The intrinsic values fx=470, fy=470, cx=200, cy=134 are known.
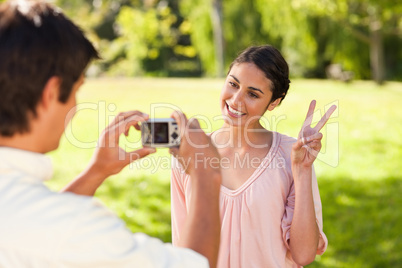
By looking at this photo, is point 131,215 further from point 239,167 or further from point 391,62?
point 391,62

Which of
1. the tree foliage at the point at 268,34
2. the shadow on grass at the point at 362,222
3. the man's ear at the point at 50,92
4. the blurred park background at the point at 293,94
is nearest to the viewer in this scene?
the man's ear at the point at 50,92

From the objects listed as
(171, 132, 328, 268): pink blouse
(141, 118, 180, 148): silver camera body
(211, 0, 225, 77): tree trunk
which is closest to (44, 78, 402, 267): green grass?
(171, 132, 328, 268): pink blouse

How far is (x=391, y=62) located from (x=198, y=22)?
9670 millimetres

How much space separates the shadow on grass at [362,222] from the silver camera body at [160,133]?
3475 millimetres

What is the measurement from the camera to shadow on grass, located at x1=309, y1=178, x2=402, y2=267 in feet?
15.2

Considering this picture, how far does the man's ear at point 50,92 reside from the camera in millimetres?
1097

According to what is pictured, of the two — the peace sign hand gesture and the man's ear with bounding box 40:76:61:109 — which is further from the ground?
the man's ear with bounding box 40:76:61:109

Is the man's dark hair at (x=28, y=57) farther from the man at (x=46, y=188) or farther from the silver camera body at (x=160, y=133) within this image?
the silver camera body at (x=160, y=133)

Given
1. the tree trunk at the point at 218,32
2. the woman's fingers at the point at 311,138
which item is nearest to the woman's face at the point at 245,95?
the woman's fingers at the point at 311,138

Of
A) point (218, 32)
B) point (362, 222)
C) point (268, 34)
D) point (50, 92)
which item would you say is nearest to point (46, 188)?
point (50, 92)

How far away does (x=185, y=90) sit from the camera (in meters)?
18.9

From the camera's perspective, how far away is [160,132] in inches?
59.5

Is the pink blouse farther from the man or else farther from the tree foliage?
the tree foliage

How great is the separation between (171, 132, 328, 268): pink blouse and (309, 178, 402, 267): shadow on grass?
9.27ft
